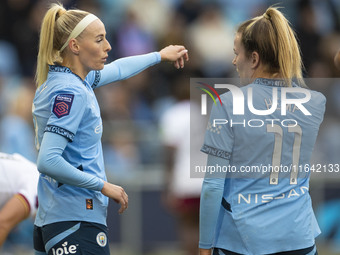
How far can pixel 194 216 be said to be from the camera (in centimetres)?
733

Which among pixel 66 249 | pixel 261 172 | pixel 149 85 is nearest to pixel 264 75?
pixel 261 172

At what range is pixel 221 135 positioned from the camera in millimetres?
3924

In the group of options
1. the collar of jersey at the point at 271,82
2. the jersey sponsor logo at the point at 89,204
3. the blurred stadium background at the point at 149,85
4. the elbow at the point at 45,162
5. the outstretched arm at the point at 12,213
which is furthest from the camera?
the blurred stadium background at the point at 149,85

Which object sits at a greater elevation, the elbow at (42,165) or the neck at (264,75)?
the neck at (264,75)

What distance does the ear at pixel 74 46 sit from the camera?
13.6ft

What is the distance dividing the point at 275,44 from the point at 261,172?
685 mm

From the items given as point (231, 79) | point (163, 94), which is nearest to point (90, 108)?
point (231, 79)

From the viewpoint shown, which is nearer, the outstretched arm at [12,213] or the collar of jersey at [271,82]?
the collar of jersey at [271,82]

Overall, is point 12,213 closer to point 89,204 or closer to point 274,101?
point 89,204

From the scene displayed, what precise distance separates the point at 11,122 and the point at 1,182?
505 cm

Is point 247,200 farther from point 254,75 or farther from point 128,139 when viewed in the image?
point 128,139

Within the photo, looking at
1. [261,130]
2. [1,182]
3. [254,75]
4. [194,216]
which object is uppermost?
[254,75]

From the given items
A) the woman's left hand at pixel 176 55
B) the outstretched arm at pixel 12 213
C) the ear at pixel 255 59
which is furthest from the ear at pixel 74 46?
the outstretched arm at pixel 12 213

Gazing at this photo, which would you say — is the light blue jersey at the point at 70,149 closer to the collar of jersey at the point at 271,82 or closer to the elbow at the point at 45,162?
the elbow at the point at 45,162
